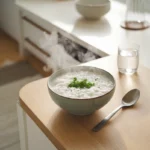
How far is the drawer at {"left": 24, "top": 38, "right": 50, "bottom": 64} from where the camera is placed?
2285 millimetres

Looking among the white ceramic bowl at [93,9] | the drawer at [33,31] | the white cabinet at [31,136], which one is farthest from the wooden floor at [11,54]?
the white cabinet at [31,136]

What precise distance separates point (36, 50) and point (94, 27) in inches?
29.7

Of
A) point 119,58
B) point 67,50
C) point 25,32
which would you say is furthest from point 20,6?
point 119,58

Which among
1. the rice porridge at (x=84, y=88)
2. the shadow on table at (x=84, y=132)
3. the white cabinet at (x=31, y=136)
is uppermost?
the rice porridge at (x=84, y=88)

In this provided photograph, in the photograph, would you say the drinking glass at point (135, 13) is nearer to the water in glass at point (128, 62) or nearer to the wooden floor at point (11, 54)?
the water in glass at point (128, 62)

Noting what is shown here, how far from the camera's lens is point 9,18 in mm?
3164

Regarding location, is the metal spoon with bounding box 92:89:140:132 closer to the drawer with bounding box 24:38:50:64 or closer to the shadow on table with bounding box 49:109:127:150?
the shadow on table with bounding box 49:109:127:150

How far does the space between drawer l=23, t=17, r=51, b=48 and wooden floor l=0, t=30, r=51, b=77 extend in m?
0.23

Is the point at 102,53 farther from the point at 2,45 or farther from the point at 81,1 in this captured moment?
the point at 2,45

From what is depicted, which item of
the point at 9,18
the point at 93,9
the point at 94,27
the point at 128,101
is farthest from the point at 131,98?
the point at 9,18

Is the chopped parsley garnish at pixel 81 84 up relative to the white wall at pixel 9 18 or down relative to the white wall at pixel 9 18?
up

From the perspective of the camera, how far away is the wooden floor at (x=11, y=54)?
2.57 metres

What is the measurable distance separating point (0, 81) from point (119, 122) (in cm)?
168

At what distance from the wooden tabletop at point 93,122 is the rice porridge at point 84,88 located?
0.07m
